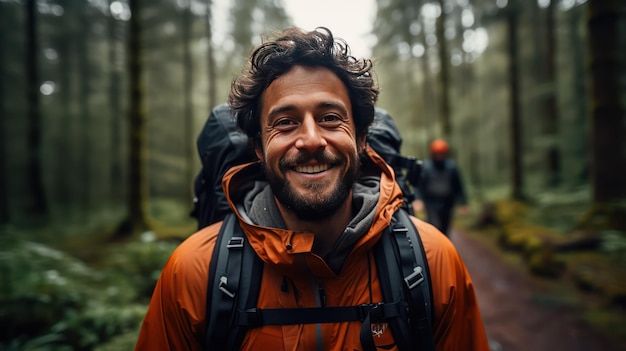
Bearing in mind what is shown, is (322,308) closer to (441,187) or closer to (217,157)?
(217,157)

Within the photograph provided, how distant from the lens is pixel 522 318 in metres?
5.41

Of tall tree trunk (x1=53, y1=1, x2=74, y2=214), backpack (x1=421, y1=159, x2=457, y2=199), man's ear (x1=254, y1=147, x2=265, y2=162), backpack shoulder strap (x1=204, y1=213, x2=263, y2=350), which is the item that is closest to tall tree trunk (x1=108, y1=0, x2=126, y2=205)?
tall tree trunk (x1=53, y1=1, x2=74, y2=214)

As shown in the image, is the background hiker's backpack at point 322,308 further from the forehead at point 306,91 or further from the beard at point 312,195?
the forehead at point 306,91

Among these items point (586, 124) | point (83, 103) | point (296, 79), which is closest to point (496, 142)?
point (586, 124)

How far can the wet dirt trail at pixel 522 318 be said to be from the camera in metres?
4.52

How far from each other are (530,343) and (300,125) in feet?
16.4

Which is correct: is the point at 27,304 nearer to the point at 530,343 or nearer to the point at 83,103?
the point at 530,343

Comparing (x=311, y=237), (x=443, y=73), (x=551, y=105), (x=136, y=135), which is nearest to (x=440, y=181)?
(x=311, y=237)

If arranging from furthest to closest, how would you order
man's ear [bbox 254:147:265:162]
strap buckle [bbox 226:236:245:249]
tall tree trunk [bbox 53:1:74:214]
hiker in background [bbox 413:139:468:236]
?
tall tree trunk [bbox 53:1:74:214] < hiker in background [bbox 413:139:468:236] < man's ear [bbox 254:147:265:162] < strap buckle [bbox 226:236:245:249]

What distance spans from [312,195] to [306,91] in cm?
67

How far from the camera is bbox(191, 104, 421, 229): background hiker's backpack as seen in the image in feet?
7.88

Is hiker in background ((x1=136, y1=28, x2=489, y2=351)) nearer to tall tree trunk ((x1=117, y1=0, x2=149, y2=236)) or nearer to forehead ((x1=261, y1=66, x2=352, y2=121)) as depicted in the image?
forehead ((x1=261, y1=66, x2=352, y2=121))

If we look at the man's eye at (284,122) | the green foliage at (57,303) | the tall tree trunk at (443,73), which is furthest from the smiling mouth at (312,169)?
the tall tree trunk at (443,73)

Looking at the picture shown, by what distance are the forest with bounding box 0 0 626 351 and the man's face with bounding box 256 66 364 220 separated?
82cm
